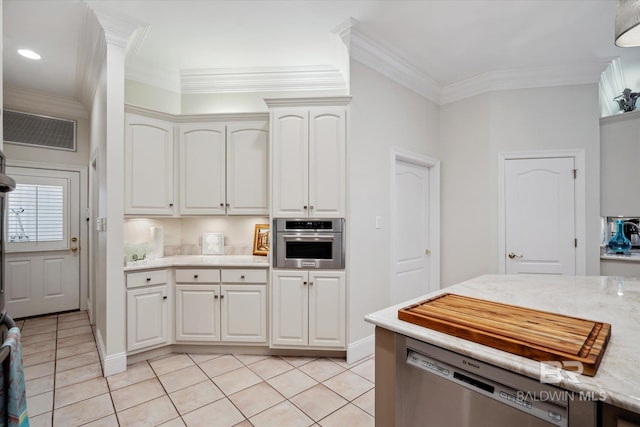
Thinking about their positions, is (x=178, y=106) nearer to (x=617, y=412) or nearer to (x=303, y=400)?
(x=303, y=400)

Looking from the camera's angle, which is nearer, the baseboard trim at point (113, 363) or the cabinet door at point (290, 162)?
the baseboard trim at point (113, 363)

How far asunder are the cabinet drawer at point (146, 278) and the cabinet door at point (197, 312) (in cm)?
17

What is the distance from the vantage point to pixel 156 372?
8.04 feet

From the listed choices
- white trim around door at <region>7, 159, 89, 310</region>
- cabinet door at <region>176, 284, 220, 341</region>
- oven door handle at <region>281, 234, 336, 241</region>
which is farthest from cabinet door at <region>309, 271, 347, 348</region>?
white trim around door at <region>7, 159, 89, 310</region>

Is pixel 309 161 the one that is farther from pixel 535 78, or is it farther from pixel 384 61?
pixel 535 78

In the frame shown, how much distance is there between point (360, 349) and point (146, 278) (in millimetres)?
2031

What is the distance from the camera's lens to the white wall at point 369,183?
268 cm

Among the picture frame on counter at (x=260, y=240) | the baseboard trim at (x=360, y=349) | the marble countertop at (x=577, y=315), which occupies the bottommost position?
the baseboard trim at (x=360, y=349)

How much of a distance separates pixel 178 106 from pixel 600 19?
162 inches

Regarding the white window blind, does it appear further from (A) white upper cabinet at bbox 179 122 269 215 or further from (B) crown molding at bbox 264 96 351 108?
(B) crown molding at bbox 264 96 351 108

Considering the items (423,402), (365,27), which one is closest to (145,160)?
(365,27)

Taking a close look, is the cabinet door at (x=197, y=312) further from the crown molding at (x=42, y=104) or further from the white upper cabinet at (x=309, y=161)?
the crown molding at (x=42, y=104)

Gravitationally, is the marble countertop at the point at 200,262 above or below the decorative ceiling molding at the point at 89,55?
below

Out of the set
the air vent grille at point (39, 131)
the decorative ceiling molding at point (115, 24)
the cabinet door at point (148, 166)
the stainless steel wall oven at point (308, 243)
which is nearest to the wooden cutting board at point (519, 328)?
the stainless steel wall oven at point (308, 243)
